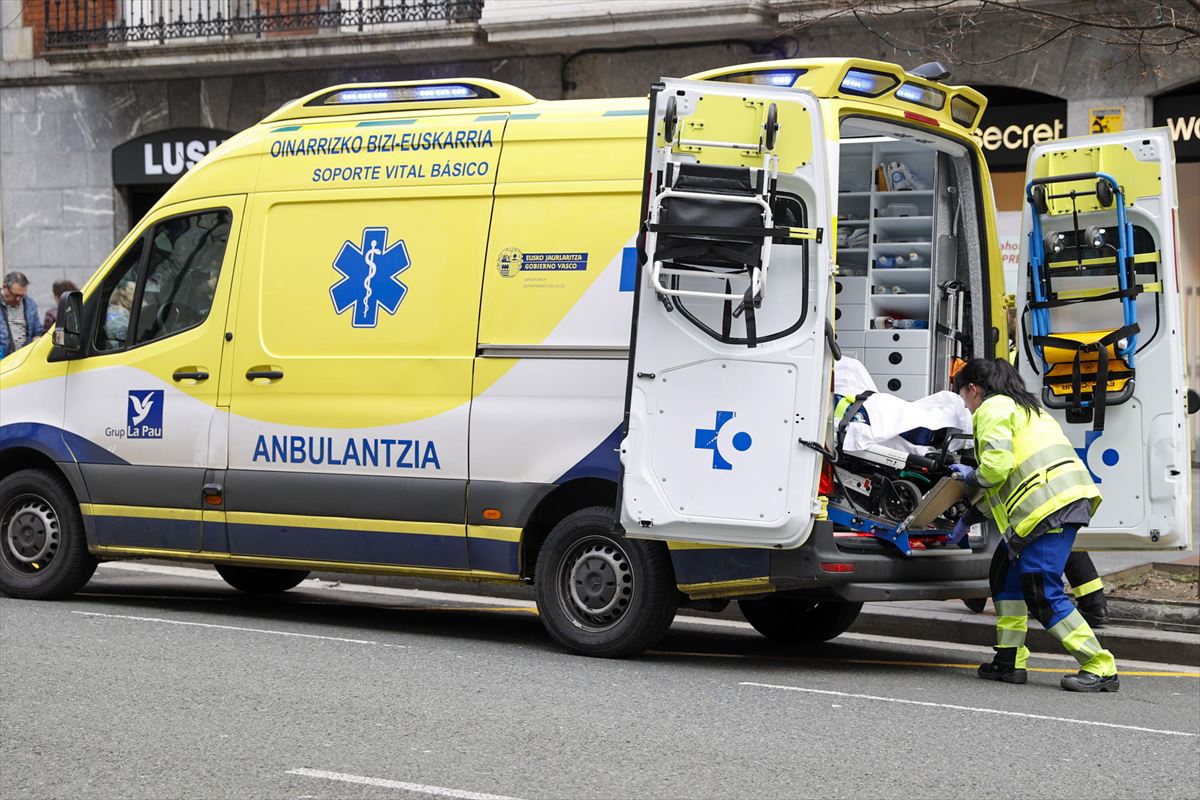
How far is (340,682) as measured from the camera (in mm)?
7211

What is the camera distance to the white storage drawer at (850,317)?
29.4 ft

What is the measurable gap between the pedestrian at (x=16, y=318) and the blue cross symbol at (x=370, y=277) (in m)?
7.01

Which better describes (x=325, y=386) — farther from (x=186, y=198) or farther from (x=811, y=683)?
(x=811, y=683)

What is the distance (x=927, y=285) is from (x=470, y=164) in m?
2.44

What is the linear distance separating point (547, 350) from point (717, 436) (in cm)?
109

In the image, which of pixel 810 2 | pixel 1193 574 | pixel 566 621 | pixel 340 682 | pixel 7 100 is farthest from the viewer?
pixel 7 100

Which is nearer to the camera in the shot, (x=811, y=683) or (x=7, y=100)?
(x=811, y=683)

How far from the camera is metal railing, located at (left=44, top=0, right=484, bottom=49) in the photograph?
56.6ft

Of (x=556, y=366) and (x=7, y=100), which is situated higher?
(x=7, y=100)

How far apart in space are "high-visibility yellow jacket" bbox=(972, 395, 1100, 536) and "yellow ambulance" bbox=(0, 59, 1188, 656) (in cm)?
48

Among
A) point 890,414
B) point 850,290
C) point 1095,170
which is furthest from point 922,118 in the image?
point 890,414

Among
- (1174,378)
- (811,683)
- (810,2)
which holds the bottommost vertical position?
(811,683)

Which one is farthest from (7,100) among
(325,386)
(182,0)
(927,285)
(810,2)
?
(927,285)

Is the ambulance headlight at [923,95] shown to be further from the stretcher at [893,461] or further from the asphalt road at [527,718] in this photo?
the asphalt road at [527,718]
